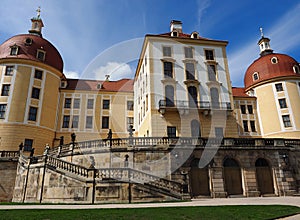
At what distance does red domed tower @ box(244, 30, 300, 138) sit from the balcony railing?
476 inches

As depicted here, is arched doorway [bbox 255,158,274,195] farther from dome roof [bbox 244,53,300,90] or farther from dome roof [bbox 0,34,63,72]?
dome roof [bbox 0,34,63,72]

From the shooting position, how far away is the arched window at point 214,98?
1052 inches

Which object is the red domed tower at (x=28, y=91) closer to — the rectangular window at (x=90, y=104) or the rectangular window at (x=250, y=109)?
the rectangular window at (x=90, y=104)

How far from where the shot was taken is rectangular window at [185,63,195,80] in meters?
27.9

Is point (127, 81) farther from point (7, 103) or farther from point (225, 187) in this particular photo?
point (225, 187)

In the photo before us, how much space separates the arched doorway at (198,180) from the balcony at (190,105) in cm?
746

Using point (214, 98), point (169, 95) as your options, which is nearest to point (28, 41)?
point (169, 95)

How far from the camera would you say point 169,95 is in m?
26.6

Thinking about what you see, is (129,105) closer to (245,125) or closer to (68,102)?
(68,102)

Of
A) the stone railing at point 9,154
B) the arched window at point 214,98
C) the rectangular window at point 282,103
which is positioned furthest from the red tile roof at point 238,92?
the stone railing at point 9,154

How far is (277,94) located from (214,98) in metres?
14.0

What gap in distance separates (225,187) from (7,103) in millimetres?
27322

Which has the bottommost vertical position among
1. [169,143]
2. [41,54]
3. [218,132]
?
[169,143]

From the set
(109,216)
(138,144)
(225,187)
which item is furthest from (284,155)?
(109,216)
